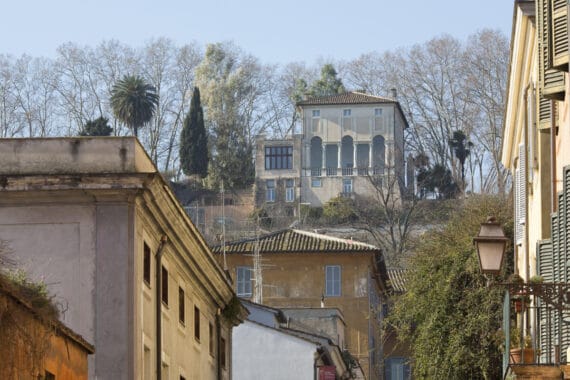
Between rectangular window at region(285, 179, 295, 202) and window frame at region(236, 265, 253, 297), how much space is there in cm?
6994

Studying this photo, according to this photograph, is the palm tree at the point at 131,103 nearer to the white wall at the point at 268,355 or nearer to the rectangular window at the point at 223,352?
the white wall at the point at 268,355

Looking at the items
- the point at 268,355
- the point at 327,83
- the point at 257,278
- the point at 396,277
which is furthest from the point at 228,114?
the point at 268,355

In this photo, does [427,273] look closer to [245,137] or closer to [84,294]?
[84,294]

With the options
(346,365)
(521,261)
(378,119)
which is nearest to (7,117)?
(378,119)

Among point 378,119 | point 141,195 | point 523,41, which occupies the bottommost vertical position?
point 141,195

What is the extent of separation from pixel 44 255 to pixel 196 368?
828 centimetres

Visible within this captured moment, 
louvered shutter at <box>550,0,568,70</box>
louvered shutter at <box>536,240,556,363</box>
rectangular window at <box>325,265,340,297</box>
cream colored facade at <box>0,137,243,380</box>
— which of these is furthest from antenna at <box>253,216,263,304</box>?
louvered shutter at <box>550,0,568,70</box>

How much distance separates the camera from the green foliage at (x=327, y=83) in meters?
164

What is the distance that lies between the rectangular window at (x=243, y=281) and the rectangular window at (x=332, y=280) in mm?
3076

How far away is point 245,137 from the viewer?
159000 millimetres

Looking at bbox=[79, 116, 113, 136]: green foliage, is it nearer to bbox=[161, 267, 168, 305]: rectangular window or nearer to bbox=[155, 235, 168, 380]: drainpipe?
bbox=[161, 267, 168, 305]: rectangular window

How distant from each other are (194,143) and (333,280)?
245 ft

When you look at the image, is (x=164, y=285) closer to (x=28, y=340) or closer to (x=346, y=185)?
(x=28, y=340)

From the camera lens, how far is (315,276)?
70000 millimetres
